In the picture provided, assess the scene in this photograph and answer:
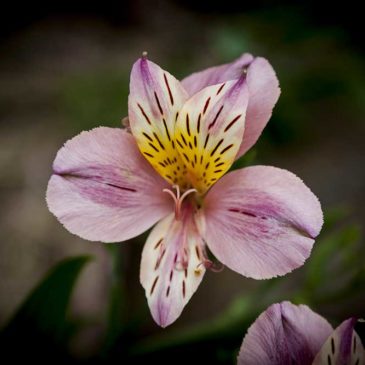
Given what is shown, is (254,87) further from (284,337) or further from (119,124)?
(119,124)

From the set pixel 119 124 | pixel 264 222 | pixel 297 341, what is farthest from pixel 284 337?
pixel 119 124

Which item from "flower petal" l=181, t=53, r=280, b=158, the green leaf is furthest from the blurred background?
"flower petal" l=181, t=53, r=280, b=158

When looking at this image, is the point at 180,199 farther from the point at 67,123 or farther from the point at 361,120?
the point at 361,120

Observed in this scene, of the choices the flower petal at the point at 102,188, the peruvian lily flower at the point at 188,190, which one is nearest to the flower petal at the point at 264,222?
the peruvian lily flower at the point at 188,190

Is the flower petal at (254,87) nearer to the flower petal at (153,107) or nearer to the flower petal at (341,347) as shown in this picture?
the flower petal at (153,107)

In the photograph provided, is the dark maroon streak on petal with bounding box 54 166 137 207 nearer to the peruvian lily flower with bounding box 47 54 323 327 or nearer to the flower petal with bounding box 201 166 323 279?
the peruvian lily flower with bounding box 47 54 323 327
